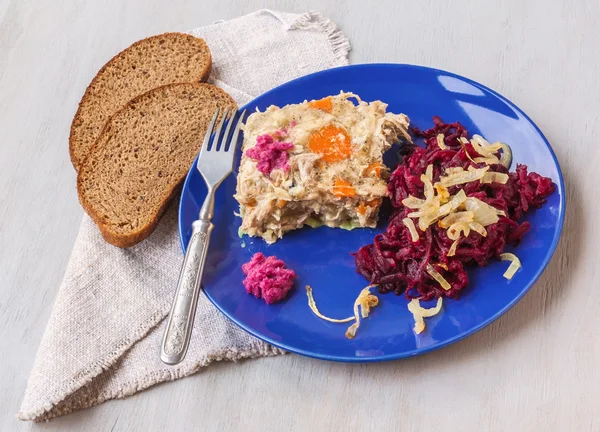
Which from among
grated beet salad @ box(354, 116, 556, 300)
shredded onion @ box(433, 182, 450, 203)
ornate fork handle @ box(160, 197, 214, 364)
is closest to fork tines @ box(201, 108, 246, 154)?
ornate fork handle @ box(160, 197, 214, 364)

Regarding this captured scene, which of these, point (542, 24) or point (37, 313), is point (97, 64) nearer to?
point (37, 313)

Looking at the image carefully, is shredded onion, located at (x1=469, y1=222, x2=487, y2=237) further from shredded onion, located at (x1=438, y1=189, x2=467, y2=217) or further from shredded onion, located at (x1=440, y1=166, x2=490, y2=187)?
shredded onion, located at (x1=440, y1=166, x2=490, y2=187)

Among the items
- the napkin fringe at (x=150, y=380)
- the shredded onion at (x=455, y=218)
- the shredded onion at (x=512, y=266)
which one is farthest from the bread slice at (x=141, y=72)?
the shredded onion at (x=512, y=266)

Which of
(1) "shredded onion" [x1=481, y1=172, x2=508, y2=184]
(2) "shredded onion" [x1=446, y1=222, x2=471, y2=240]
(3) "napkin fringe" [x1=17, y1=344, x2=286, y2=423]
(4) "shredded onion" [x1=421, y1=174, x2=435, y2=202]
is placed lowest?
(3) "napkin fringe" [x1=17, y1=344, x2=286, y2=423]

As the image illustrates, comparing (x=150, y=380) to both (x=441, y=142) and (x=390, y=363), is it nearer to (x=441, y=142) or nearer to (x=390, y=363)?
(x=390, y=363)

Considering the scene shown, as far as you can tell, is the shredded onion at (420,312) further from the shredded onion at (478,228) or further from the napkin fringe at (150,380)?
the napkin fringe at (150,380)

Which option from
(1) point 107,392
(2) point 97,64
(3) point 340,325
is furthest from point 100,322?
(2) point 97,64
